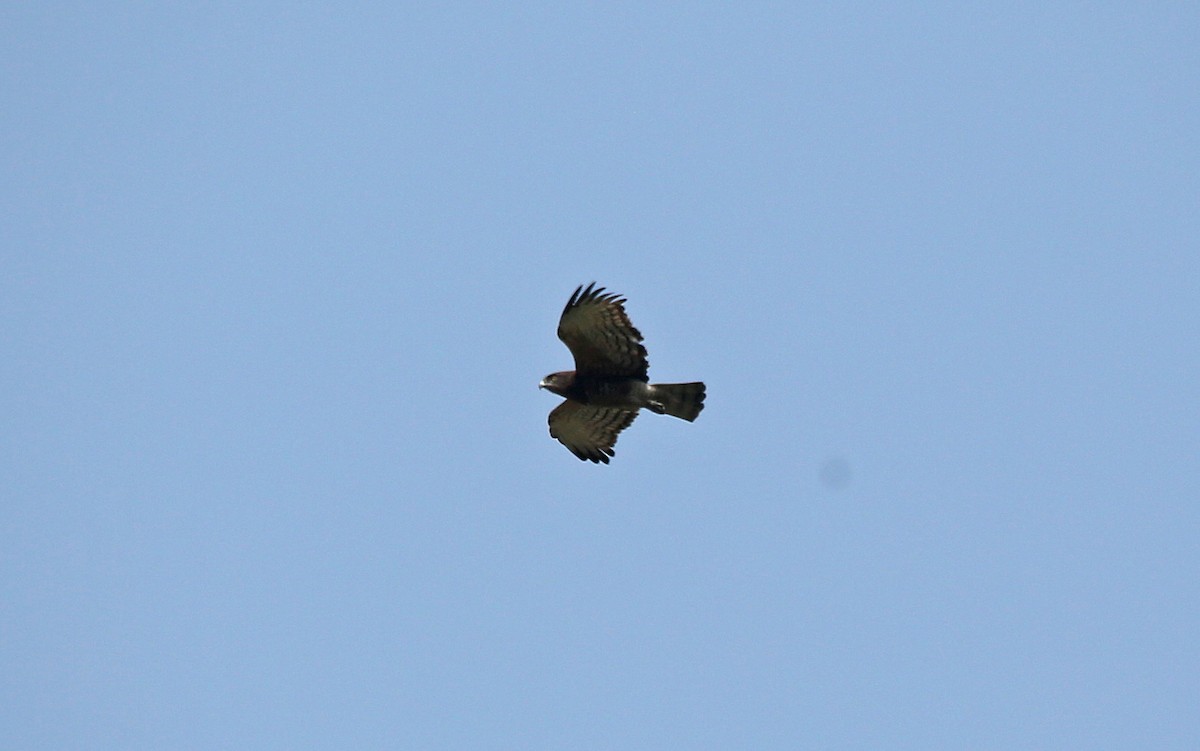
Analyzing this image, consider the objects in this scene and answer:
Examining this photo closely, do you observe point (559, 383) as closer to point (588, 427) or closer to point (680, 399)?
point (588, 427)

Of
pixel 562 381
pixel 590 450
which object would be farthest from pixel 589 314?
pixel 590 450

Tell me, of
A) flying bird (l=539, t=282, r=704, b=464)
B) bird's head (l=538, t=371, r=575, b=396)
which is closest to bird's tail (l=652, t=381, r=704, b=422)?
flying bird (l=539, t=282, r=704, b=464)

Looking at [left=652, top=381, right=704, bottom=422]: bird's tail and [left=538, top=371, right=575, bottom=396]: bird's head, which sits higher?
[left=652, top=381, right=704, bottom=422]: bird's tail

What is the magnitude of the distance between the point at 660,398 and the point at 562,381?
1195mm

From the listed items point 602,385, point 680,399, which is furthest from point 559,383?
point 680,399

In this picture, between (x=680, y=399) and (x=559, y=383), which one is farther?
(x=680, y=399)

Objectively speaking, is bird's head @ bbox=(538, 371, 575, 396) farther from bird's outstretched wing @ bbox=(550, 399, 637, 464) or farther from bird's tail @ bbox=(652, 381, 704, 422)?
bird's tail @ bbox=(652, 381, 704, 422)

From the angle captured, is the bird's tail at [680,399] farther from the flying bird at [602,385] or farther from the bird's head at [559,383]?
the bird's head at [559,383]

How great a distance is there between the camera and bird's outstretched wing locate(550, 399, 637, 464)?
58.6ft

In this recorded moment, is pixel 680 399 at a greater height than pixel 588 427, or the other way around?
pixel 680 399

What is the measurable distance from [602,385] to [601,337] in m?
0.69

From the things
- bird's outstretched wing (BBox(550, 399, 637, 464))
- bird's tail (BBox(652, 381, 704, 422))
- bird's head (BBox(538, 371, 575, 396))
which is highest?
bird's tail (BBox(652, 381, 704, 422))

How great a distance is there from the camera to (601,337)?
55.5 feet

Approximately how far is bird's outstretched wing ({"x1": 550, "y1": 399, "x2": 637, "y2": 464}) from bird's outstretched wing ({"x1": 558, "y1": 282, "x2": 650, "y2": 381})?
657 mm
